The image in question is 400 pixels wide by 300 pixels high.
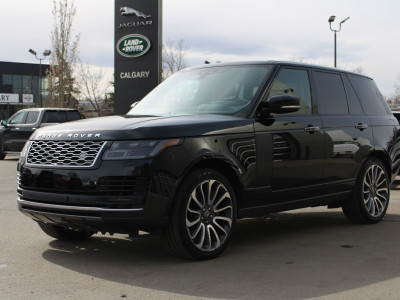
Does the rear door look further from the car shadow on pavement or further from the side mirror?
the side mirror

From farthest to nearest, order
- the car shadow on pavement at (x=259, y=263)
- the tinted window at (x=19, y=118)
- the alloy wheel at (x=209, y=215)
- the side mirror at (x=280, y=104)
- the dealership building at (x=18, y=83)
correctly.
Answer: the dealership building at (x=18, y=83), the tinted window at (x=19, y=118), the side mirror at (x=280, y=104), the alloy wheel at (x=209, y=215), the car shadow on pavement at (x=259, y=263)

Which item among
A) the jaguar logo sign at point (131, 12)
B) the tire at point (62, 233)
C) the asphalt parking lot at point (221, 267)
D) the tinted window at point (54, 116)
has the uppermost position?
the jaguar logo sign at point (131, 12)

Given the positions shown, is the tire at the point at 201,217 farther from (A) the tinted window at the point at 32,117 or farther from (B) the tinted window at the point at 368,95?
(A) the tinted window at the point at 32,117

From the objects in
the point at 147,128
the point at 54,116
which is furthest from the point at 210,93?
the point at 54,116

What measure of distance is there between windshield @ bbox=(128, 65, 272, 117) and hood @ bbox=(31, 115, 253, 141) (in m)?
0.29

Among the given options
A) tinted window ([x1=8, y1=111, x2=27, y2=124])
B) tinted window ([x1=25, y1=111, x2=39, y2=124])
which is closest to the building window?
tinted window ([x1=8, y1=111, x2=27, y2=124])

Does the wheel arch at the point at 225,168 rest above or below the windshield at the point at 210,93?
below

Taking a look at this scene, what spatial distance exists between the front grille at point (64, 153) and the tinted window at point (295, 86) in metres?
2.06

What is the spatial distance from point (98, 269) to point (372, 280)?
2.21 meters

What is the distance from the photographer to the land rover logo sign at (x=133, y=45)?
872 inches

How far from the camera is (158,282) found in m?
4.35

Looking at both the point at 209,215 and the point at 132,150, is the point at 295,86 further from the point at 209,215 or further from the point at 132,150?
the point at 132,150

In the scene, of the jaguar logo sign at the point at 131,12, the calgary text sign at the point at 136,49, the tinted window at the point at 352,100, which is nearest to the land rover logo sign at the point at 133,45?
the calgary text sign at the point at 136,49

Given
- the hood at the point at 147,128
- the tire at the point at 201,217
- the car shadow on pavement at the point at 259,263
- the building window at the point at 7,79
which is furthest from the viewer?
the building window at the point at 7,79
